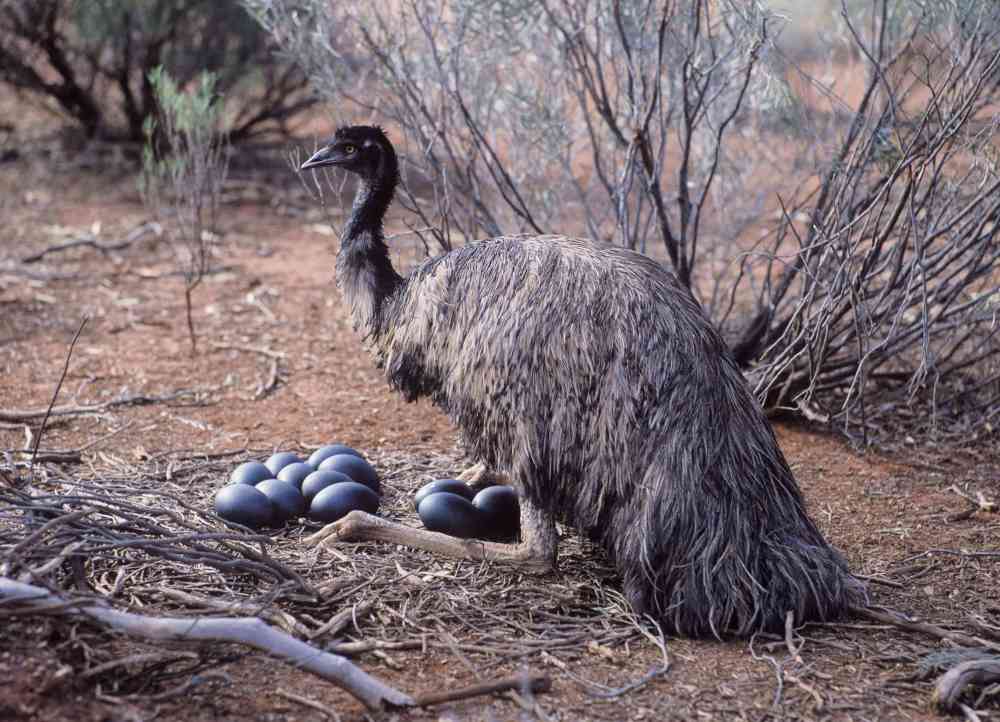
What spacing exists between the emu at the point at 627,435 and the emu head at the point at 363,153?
0.65 meters

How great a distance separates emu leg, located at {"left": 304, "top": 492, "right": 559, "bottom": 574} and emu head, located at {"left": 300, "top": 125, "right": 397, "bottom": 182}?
4.24ft

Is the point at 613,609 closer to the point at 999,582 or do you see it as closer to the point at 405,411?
the point at 999,582

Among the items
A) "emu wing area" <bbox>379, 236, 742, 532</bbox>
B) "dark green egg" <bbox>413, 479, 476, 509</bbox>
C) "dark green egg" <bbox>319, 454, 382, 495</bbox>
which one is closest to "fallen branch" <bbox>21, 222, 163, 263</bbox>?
"dark green egg" <bbox>319, 454, 382, 495</bbox>

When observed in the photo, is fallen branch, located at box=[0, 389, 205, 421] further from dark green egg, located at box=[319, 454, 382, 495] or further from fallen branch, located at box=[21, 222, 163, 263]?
fallen branch, located at box=[21, 222, 163, 263]

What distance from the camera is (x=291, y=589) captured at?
3.53m

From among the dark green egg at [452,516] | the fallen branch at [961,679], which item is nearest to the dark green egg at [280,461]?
the dark green egg at [452,516]

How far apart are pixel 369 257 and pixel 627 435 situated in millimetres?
1288

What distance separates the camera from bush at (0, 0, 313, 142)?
9320 millimetres

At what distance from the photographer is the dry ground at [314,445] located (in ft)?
10.2

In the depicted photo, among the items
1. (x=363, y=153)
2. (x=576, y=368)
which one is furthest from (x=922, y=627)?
(x=363, y=153)

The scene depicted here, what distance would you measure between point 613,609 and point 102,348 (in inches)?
154

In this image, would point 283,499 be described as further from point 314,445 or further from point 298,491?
point 314,445

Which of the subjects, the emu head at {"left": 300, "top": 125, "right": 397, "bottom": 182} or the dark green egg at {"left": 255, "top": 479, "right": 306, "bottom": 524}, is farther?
the emu head at {"left": 300, "top": 125, "right": 397, "bottom": 182}

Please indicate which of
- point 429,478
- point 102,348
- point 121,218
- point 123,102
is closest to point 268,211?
point 121,218
